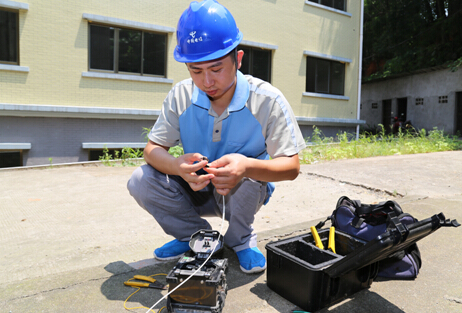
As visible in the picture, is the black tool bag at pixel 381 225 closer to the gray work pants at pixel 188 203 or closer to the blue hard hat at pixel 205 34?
the gray work pants at pixel 188 203

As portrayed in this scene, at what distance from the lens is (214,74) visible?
1978 millimetres

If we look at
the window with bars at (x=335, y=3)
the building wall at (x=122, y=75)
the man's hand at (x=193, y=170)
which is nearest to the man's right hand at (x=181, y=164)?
the man's hand at (x=193, y=170)

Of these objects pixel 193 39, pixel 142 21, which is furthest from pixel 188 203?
pixel 142 21

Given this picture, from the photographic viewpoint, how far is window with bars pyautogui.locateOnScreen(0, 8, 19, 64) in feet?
23.6

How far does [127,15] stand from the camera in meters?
8.42

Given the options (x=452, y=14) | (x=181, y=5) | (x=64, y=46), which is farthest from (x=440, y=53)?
(x=64, y=46)

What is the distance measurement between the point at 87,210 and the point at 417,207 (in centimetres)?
340

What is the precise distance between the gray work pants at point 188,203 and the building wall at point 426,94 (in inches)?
679

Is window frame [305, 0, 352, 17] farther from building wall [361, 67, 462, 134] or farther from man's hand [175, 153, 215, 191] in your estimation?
man's hand [175, 153, 215, 191]

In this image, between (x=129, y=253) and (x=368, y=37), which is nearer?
(x=129, y=253)

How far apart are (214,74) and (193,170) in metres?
0.56

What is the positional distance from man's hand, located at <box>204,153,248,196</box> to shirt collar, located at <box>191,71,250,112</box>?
42cm

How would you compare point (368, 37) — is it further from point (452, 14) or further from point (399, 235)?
point (399, 235)

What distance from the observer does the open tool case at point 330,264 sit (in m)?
1.52
